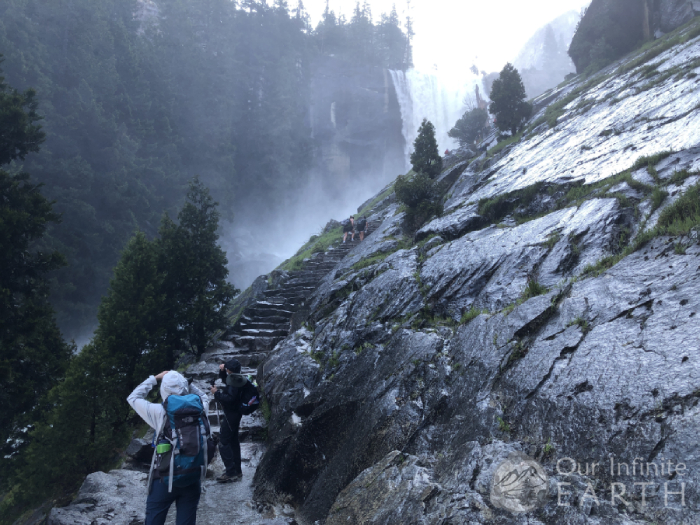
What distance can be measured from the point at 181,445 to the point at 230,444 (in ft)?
8.82

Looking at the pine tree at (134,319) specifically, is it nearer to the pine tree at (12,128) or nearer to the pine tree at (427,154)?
the pine tree at (12,128)

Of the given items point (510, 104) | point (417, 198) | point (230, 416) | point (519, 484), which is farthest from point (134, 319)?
point (510, 104)

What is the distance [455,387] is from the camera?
438 centimetres

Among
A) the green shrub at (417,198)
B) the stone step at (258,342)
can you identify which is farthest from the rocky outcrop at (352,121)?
the stone step at (258,342)

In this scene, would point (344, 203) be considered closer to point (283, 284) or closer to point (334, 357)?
point (283, 284)

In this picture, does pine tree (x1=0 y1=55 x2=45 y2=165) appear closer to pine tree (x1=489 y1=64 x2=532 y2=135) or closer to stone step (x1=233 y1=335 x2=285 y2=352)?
stone step (x1=233 y1=335 x2=285 y2=352)

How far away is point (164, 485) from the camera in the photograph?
375 centimetres

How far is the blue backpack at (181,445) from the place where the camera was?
3.72 meters

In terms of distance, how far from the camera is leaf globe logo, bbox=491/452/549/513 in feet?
8.86

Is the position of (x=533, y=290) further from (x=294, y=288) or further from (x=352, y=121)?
(x=352, y=121)

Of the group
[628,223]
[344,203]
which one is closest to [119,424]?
[628,223]

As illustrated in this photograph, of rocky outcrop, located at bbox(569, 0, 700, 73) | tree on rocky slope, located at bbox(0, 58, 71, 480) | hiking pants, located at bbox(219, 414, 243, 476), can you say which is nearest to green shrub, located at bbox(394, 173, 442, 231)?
hiking pants, located at bbox(219, 414, 243, 476)

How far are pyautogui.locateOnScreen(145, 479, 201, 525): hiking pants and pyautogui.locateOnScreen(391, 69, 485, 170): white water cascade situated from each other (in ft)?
175

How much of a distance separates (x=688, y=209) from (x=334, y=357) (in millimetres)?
5549
